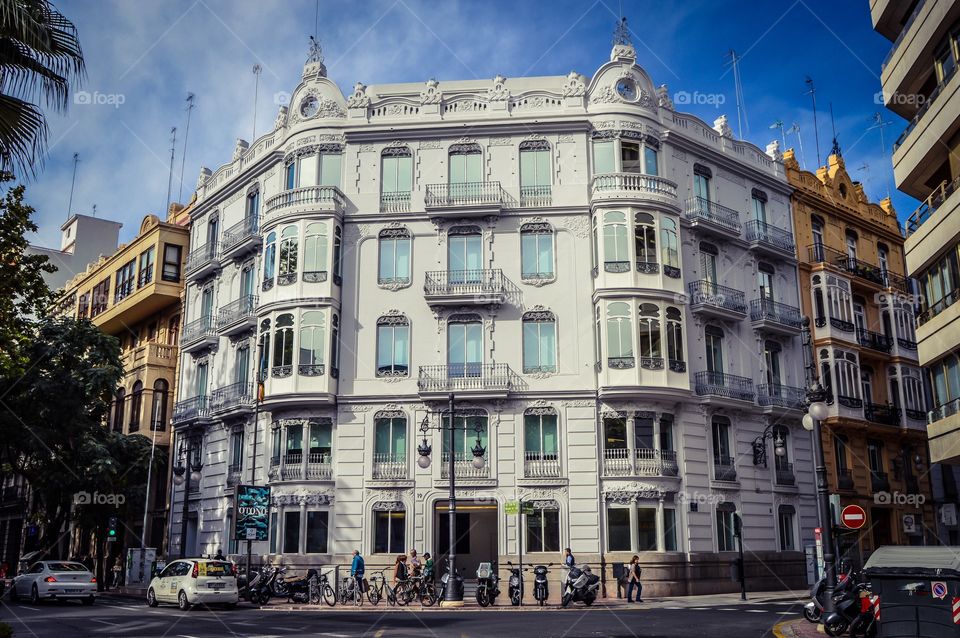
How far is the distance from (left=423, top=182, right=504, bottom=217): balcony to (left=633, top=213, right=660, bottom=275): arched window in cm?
556

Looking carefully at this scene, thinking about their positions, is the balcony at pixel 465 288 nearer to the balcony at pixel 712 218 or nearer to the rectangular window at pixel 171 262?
the balcony at pixel 712 218

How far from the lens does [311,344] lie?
34906 mm

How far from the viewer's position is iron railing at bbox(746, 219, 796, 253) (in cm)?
3981

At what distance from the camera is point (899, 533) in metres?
41.8

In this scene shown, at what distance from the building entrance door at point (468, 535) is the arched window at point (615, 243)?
1035cm

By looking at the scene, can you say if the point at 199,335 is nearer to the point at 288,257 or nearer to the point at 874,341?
the point at 288,257

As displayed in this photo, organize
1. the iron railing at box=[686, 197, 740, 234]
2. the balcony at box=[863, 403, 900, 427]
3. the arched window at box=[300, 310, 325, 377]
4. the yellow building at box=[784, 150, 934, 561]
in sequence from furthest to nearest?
the balcony at box=[863, 403, 900, 427] < the yellow building at box=[784, 150, 934, 561] < the iron railing at box=[686, 197, 740, 234] < the arched window at box=[300, 310, 325, 377]

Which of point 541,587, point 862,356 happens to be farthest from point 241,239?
point 862,356

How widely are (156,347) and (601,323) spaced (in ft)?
79.4

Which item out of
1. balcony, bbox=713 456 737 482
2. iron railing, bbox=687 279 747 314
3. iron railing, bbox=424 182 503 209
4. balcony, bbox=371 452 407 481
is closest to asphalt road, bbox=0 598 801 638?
balcony, bbox=371 452 407 481

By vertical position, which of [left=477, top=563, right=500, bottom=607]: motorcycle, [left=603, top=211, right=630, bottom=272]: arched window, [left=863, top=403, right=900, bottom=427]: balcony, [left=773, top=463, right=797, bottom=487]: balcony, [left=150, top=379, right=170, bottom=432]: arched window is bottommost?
[left=477, top=563, right=500, bottom=607]: motorcycle

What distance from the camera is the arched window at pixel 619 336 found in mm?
33406

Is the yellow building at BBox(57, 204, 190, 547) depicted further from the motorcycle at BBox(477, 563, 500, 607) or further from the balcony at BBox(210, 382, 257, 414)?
the motorcycle at BBox(477, 563, 500, 607)

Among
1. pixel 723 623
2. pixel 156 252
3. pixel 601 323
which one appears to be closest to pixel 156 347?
pixel 156 252
